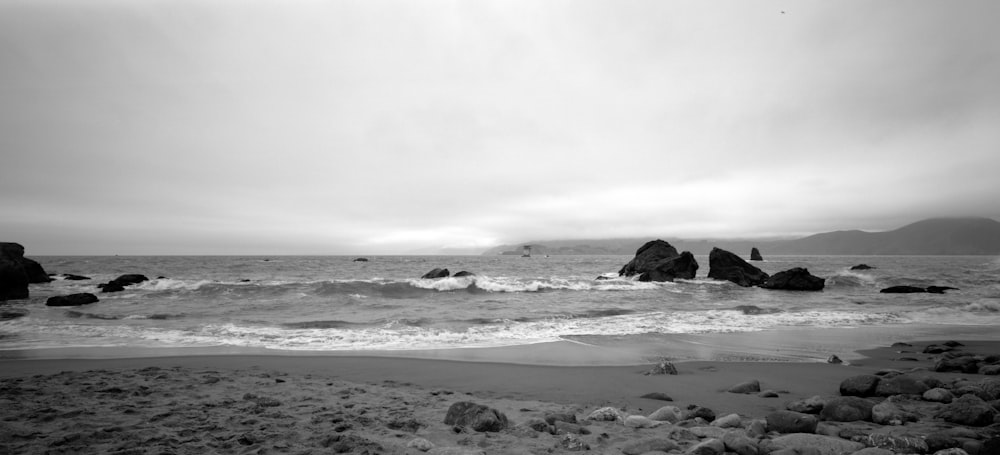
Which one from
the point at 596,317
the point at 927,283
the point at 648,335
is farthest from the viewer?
the point at 927,283

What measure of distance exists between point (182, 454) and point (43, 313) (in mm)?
19626

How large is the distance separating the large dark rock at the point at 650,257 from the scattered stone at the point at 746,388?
31.6 metres

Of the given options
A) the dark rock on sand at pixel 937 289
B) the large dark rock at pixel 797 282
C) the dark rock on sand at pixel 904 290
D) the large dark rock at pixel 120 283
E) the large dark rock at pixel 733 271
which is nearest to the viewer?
the large dark rock at pixel 120 283

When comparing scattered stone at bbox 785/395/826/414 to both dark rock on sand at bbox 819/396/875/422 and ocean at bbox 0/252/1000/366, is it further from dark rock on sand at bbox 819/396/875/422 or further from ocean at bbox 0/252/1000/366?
ocean at bbox 0/252/1000/366

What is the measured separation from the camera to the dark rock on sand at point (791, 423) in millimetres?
4984

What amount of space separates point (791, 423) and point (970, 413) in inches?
86.3

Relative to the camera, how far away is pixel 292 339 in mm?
12180

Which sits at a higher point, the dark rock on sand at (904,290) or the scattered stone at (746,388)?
the scattered stone at (746,388)

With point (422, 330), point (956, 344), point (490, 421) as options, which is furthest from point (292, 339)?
point (956, 344)

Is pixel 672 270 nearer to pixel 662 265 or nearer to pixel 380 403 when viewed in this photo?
pixel 662 265

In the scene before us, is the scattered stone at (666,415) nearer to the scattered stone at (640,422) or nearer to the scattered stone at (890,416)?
the scattered stone at (640,422)

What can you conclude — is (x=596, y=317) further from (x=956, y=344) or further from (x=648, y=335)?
(x=956, y=344)

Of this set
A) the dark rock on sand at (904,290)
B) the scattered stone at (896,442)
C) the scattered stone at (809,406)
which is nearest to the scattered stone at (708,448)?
the scattered stone at (896,442)

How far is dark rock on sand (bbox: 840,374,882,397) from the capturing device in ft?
22.1
